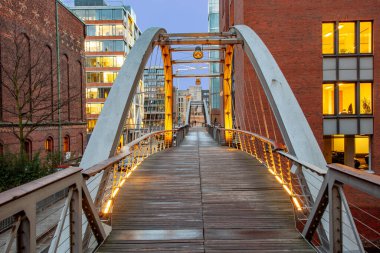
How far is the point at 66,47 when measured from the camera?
34.0 metres

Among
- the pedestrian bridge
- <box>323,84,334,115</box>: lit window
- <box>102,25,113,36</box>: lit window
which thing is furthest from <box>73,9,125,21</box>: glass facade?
the pedestrian bridge

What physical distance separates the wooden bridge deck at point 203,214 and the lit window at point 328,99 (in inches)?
530

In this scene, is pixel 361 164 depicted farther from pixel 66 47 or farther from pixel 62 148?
pixel 66 47

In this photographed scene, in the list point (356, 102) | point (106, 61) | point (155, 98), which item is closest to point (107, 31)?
point (106, 61)

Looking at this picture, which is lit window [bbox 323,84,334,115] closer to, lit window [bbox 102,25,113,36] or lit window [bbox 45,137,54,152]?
lit window [bbox 45,137,54,152]

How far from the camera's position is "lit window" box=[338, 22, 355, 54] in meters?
21.7

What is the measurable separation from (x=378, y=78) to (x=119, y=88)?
1787 cm

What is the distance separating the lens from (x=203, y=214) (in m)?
6.40

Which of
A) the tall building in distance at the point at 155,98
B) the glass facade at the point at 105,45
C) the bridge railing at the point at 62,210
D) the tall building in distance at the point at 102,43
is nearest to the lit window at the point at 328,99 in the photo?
the tall building in distance at the point at 155,98

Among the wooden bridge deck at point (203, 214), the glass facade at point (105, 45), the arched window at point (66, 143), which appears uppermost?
the glass facade at point (105, 45)

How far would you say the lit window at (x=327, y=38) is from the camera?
21.7 m

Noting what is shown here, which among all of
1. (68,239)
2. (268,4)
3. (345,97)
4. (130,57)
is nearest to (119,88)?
(130,57)

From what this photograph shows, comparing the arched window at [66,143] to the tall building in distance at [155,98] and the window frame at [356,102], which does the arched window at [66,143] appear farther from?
the window frame at [356,102]

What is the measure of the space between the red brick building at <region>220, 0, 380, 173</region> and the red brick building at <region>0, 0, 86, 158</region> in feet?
44.3
